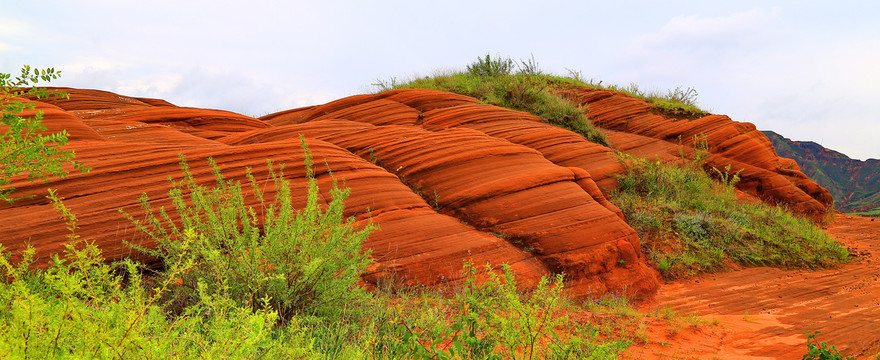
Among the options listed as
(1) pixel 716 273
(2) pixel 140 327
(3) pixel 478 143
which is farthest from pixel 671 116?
(2) pixel 140 327

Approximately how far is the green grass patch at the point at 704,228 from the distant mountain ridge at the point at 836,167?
39.6 m

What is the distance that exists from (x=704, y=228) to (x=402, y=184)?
613 centimetres

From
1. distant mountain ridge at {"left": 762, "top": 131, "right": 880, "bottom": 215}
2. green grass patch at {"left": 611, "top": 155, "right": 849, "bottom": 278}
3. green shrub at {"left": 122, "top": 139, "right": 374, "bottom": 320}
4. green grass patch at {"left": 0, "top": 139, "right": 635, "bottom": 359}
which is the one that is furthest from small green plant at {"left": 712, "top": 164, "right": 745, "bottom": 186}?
distant mountain ridge at {"left": 762, "top": 131, "right": 880, "bottom": 215}

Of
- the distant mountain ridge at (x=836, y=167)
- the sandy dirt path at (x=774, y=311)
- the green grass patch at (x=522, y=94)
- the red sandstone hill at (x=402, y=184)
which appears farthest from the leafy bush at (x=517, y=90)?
the distant mountain ridge at (x=836, y=167)

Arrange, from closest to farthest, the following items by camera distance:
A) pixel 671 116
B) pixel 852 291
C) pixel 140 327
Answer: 1. pixel 140 327
2. pixel 852 291
3. pixel 671 116

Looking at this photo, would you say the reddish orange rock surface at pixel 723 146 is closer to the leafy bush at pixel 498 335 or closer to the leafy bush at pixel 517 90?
the leafy bush at pixel 517 90

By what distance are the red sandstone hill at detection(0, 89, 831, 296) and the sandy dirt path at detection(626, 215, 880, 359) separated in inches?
36.0

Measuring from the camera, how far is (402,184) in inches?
272

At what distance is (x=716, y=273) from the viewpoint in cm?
793

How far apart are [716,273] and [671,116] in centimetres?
864

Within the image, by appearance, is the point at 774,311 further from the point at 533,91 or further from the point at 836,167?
the point at 836,167

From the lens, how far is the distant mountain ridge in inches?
1684

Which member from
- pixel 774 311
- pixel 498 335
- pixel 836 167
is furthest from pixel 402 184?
pixel 836 167

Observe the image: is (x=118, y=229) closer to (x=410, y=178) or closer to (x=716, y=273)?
(x=410, y=178)
